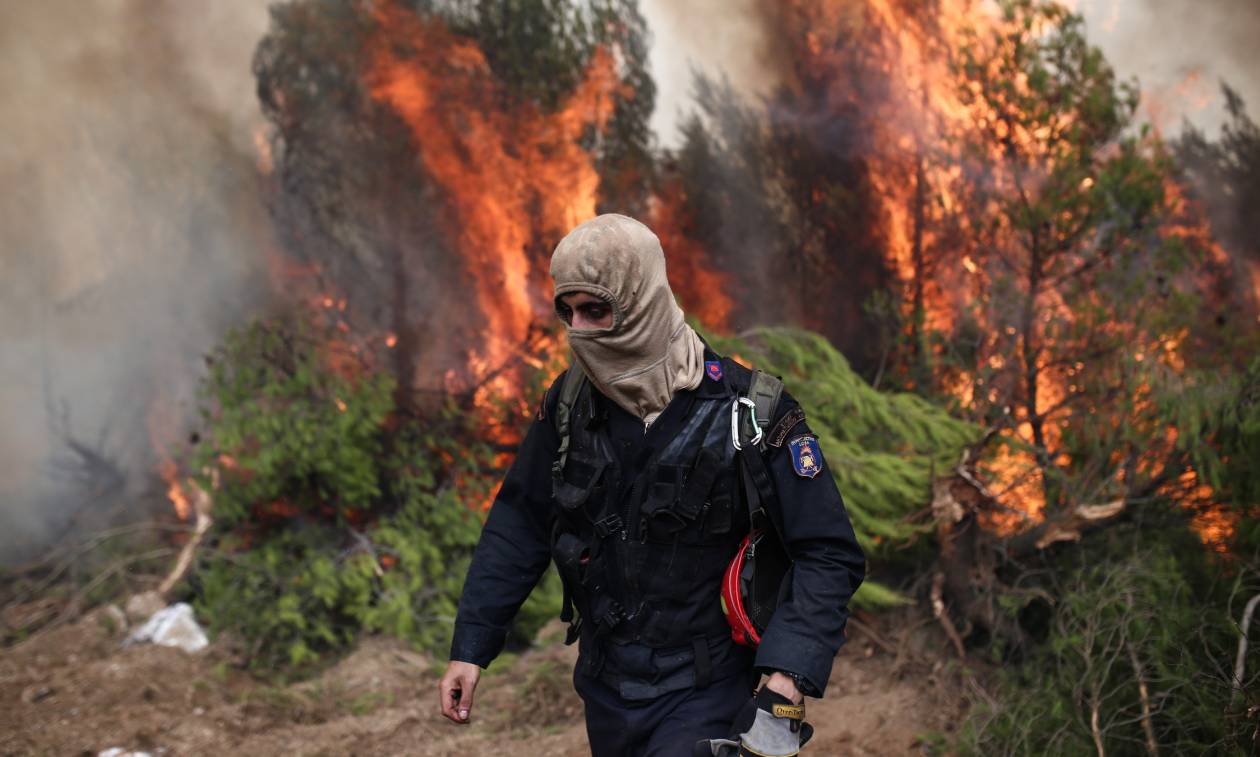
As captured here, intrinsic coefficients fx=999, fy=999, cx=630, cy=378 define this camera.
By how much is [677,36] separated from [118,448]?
5.43 meters

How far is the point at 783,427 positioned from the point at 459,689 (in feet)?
3.73

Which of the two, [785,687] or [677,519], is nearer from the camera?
[785,687]

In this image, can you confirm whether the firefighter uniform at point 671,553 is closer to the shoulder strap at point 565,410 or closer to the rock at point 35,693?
the shoulder strap at point 565,410

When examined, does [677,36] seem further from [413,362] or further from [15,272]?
[15,272]

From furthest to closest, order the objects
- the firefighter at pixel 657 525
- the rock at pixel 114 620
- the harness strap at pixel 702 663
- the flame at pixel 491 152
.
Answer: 1. the flame at pixel 491 152
2. the rock at pixel 114 620
3. the harness strap at pixel 702 663
4. the firefighter at pixel 657 525

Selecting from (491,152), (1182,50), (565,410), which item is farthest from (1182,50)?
(565,410)

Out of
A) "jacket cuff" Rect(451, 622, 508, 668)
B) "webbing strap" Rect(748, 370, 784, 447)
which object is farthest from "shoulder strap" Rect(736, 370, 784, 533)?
"jacket cuff" Rect(451, 622, 508, 668)

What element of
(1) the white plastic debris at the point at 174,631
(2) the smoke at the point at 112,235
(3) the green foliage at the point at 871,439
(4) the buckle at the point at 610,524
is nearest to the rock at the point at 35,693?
(1) the white plastic debris at the point at 174,631

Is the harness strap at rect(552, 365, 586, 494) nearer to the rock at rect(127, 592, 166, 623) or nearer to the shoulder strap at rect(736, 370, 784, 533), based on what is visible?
the shoulder strap at rect(736, 370, 784, 533)

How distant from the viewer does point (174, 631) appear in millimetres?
6312

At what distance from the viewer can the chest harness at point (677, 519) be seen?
8.45 ft

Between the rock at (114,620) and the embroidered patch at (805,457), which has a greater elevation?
the embroidered patch at (805,457)

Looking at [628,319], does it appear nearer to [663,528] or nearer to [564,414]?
Answer: [564,414]

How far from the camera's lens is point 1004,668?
4.76 m
